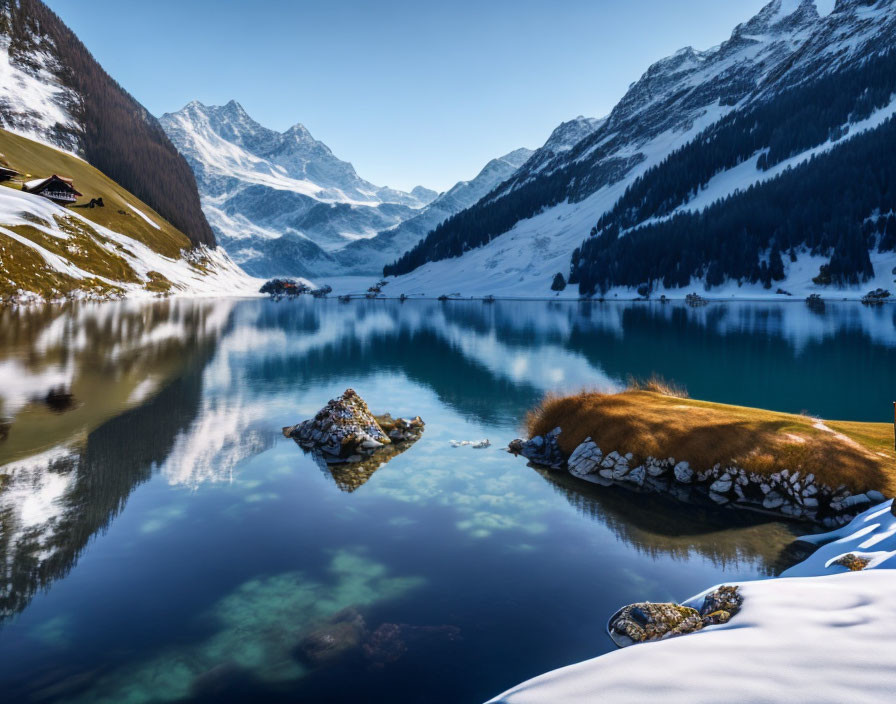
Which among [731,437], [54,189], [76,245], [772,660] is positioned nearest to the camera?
[772,660]

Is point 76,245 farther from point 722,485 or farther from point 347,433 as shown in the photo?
point 722,485

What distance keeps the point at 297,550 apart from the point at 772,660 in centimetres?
1192

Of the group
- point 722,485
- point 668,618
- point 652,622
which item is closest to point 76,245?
point 722,485

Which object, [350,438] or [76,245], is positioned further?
[76,245]

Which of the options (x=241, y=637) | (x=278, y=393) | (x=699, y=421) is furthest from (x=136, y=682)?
(x=278, y=393)

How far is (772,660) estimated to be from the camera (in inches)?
262

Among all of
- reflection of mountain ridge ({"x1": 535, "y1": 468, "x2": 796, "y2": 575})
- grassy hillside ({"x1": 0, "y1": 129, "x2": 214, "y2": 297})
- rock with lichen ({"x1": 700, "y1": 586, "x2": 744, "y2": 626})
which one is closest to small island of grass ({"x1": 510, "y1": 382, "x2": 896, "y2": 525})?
reflection of mountain ridge ({"x1": 535, "y1": 468, "x2": 796, "y2": 575})

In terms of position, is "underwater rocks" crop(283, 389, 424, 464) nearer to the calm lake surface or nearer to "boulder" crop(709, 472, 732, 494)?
the calm lake surface

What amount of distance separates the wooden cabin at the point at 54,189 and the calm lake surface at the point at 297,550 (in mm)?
143486

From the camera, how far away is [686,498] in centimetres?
1888

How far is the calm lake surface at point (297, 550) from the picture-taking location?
33.6ft

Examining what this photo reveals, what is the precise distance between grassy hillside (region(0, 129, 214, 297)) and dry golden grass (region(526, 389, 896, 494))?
108005 mm

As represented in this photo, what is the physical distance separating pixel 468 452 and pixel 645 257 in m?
190

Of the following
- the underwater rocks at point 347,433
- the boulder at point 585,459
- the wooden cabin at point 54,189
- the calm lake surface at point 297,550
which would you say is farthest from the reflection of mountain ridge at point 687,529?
the wooden cabin at point 54,189
